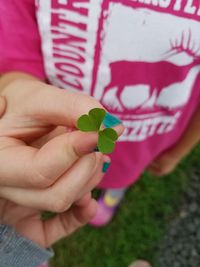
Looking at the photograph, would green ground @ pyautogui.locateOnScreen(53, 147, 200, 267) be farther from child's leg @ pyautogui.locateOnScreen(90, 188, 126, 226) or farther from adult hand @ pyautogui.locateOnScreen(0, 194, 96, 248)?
adult hand @ pyautogui.locateOnScreen(0, 194, 96, 248)

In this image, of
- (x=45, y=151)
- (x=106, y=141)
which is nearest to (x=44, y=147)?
(x=45, y=151)

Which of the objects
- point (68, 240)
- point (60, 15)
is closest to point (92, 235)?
point (68, 240)

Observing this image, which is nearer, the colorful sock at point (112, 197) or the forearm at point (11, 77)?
the forearm at point (11, 77)

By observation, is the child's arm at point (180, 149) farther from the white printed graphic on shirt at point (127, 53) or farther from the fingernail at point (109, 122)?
the fingernail at point (109, 122)

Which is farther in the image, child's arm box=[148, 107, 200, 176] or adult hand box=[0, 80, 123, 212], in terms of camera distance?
child's arm box=[148, 107, 200, 176]

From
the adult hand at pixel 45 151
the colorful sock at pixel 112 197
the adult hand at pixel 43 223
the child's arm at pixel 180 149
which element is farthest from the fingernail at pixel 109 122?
the colorful sock at pixel 112 197

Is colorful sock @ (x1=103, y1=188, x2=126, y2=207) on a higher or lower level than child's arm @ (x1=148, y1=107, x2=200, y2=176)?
lower

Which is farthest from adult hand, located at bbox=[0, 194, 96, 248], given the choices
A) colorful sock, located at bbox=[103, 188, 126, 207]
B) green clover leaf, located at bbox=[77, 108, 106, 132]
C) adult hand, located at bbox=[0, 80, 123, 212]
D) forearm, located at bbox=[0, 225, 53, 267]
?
colorful sock, located at bbox=[103, 188, 126, 207]

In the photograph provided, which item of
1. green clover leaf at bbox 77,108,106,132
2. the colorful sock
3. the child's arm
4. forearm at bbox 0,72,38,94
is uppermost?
green clover leaf at bbox 77,108,106,132
